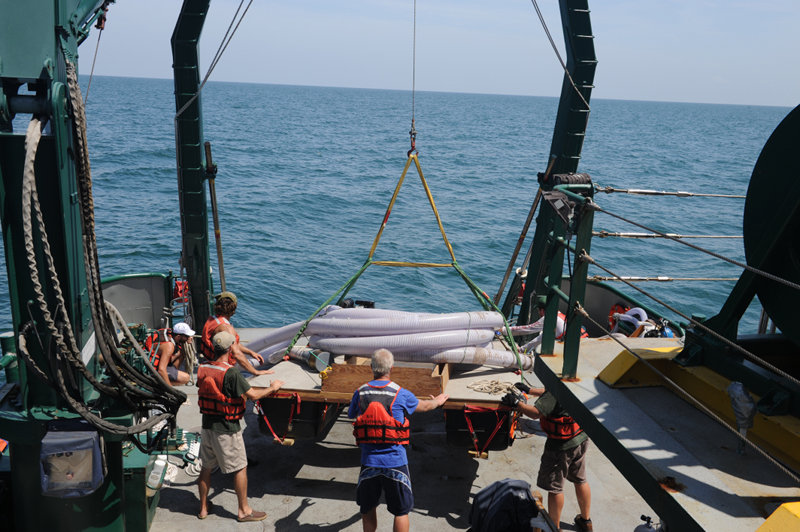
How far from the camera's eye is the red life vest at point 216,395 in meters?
6.03

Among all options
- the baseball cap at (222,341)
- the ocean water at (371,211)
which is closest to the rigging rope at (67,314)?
the baseball cap at (222,341)

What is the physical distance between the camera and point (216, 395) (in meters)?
6.04

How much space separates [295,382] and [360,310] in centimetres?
112

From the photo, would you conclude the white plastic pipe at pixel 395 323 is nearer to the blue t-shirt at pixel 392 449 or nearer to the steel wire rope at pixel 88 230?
the blue t-shirt at pixel 392 449

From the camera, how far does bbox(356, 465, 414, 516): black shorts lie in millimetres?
5340

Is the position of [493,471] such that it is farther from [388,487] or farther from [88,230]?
[88,230]

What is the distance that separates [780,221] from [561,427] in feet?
8.13

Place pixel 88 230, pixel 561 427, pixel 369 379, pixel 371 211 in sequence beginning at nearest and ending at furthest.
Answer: pixel 88 230 → pixel 561 427 → pixel 369 379 → pixel 371 211

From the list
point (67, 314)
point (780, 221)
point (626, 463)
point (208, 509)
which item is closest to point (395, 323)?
point (208, 509)

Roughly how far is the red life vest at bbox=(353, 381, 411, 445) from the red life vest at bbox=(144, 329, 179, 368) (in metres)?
3.91

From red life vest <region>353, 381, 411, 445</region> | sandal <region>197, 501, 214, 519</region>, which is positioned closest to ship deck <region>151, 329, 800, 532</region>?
sandal <region>197, 501, 214, 519</region>

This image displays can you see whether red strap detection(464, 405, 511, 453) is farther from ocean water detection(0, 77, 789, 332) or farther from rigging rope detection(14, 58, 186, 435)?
ocean water detection(0, 77, 789, 332)

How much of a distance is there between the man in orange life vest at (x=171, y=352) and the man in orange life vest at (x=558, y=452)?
4.26 metres

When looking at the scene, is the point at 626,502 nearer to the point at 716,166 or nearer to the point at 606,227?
the point at 606,227
